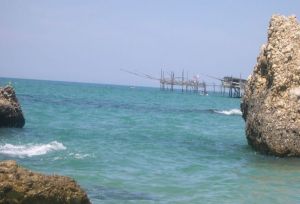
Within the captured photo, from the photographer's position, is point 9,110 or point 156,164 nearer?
point 156,164

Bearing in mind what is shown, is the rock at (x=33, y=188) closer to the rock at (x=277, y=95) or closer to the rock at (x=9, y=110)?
the rock at (x=277, y=95)

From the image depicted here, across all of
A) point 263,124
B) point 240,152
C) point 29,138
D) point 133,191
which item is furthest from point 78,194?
point 29,138

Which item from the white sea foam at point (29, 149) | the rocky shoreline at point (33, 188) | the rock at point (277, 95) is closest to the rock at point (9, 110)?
the white sea foam at point (29, 149)

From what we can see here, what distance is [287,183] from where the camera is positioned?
12047 millimetres

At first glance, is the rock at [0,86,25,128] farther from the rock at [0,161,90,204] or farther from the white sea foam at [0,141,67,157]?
the rock at [0,161,90,204]

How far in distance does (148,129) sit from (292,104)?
36.6 feet

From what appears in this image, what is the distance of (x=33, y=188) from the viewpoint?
650cm

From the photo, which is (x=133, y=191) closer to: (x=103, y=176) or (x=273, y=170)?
(x=103, y=176)

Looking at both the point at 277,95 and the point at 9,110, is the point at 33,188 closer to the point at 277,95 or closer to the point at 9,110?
the point at 277,95

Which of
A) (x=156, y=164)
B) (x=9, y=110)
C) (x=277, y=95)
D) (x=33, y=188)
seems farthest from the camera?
(x=9, y=110)

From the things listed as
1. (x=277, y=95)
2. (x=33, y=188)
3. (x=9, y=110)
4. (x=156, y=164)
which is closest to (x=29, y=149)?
(x=156, y=164)

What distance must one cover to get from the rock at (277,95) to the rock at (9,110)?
9.79 metres

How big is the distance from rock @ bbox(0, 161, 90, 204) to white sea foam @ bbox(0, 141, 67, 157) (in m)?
8.28

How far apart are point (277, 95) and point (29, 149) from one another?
24.5 ft
